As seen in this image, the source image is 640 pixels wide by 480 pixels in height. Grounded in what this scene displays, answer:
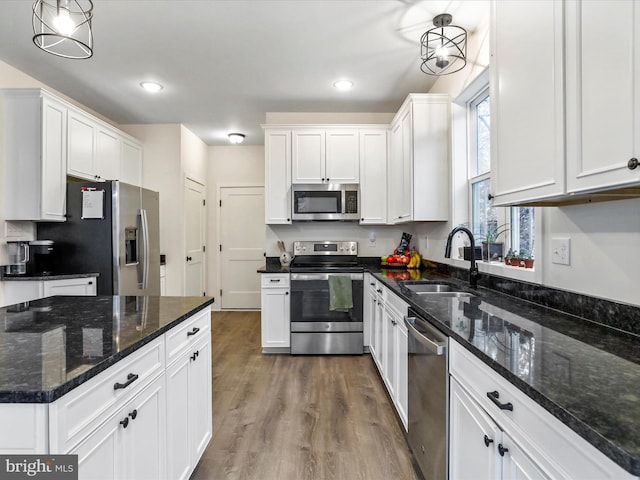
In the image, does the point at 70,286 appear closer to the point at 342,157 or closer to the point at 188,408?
the point at 188,408

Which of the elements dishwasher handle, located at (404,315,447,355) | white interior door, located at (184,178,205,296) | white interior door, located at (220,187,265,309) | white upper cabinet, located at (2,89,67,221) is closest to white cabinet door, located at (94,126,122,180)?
white upper cabinet, located at (2,89,67,221)

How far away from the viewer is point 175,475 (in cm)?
139

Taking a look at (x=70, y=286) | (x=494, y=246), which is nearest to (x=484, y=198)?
(x=494, y=246)

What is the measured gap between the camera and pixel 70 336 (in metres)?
1.17

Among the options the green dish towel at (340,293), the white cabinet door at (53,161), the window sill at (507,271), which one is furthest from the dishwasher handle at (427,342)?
the white cabinet door at (53,161)

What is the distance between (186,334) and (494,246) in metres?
1.93

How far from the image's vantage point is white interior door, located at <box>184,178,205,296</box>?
464 cm

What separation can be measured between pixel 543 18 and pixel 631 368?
1.15m

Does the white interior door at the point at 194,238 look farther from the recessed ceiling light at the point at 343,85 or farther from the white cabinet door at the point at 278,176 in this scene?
the recessed ceiling light at the point at 343,85

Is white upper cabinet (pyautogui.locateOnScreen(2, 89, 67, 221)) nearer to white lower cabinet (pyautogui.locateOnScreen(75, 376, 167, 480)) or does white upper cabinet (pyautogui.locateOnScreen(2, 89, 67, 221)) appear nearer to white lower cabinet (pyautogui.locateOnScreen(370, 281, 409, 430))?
white lower cabinet (pyautogui.locateOnScreen(75, 376, 167, 480))

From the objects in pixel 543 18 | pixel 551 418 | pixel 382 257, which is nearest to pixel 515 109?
pixel 543 18

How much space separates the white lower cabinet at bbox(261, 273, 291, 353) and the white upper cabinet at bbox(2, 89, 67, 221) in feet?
6.51

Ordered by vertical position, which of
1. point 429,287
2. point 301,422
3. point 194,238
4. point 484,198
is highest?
point 484,198

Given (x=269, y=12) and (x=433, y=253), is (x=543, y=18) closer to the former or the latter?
(x=269, y=12)
